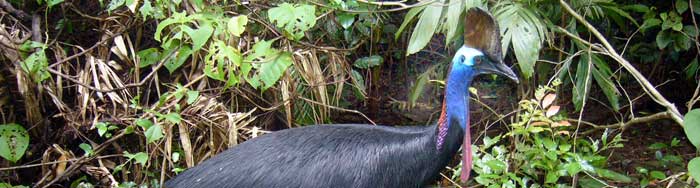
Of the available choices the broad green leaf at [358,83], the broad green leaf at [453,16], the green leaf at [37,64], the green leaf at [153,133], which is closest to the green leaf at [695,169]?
the broad green leaf at [453,16]

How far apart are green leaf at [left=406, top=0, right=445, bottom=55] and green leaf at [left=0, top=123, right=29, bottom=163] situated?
1.70 meters

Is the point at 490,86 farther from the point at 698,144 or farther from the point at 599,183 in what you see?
the point at 698,144

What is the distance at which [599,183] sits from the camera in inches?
151

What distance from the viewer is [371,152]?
3094mm

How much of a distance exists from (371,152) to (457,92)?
0.38 meters

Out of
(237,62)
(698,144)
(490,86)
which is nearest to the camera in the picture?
(698,144)

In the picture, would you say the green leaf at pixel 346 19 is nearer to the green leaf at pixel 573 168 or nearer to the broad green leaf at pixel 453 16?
the broad green leaf at pixel 453 16

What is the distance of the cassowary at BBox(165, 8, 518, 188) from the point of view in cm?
303

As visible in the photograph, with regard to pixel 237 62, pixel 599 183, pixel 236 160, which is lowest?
pixel 599 183

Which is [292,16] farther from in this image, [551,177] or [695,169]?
[695,169]

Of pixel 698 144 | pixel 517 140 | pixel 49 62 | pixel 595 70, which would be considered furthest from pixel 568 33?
pixel 49 62

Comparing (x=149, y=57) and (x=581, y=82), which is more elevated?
(x=149, y=57)

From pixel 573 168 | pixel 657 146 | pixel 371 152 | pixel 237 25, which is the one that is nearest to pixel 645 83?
pixel 573 168

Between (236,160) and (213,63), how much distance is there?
0.71 m
